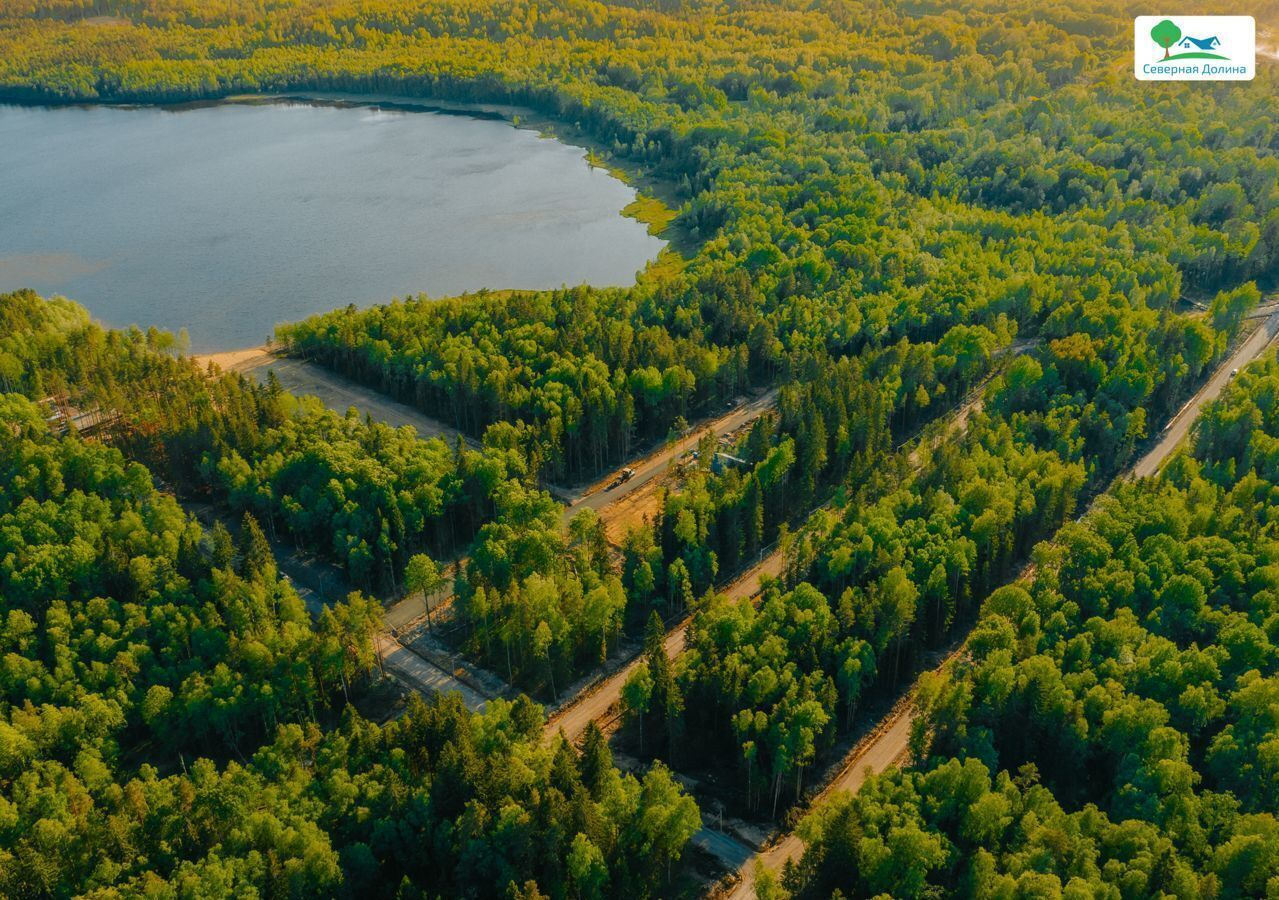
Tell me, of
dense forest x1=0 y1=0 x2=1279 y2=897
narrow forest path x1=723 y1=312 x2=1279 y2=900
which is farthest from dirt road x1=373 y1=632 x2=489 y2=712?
narrow forest path x1=723 y1=312 x2=1279 y2=900

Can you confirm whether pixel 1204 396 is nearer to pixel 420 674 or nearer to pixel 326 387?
pixel 420 674

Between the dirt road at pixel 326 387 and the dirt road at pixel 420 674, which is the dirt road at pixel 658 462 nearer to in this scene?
the dirt road at pixel 326 387

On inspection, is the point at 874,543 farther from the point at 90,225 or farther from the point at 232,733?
the point at 90,225

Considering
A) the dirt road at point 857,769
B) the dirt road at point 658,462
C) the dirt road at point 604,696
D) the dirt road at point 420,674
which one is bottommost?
the dirt road at point 857,769

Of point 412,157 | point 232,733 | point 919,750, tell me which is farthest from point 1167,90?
point 232,733

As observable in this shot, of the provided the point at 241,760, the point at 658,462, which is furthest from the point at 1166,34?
the point at 241,760

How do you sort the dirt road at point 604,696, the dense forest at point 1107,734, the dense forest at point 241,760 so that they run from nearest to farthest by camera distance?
the dense forest at point 1107,734, the dense forest at point 241,760, the dirt road at point 604,696

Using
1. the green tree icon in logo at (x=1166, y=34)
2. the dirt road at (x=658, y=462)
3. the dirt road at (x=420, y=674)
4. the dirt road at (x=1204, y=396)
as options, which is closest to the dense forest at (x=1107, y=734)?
the dirt road at (x=1204, y=396)

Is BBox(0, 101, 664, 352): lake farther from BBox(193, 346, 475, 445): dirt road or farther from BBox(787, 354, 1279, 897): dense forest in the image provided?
BBox(787, 354, 1279, 897): dense forest
